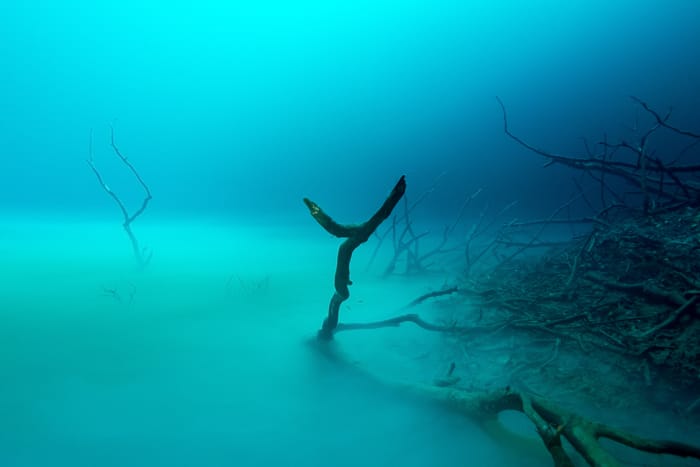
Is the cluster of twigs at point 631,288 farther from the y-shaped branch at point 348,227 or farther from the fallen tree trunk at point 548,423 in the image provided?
the y-shaped branch at point 348,227

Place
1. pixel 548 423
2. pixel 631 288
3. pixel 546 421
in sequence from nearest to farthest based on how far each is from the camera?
→ pixel 548 423
pixel 546 421
pixel 631 288

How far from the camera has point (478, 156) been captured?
2854 inches

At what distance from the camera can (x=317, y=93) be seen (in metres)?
95.4

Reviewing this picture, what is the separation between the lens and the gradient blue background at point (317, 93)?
58.7 metres

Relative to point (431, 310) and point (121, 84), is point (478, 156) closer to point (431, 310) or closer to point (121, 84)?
point (431, 310)

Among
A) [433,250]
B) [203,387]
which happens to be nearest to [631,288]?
[203,387]

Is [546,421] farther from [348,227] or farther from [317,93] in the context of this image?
[317,93]

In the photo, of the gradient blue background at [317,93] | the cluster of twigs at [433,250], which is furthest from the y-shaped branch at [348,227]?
the gradient blue background at [317,93]

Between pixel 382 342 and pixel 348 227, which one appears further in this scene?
pixel 382 342

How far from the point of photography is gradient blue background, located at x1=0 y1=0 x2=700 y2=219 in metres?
58.7

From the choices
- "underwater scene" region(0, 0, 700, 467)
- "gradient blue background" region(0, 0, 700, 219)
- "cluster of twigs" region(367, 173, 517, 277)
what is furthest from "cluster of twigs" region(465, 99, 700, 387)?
"gradient blue background" region(0, 0, 700, 219)

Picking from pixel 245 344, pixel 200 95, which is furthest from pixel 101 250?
pixel 200 95

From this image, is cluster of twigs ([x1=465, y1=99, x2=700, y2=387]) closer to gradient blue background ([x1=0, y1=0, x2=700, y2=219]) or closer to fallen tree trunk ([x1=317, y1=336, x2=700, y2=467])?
fallen tree trunk ([x1=317, y1=336, x2=700, y2=467])

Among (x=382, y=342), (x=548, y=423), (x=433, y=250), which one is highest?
(x=433, y=250)
